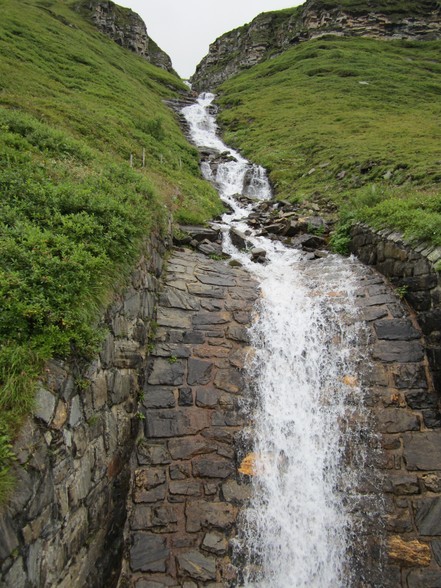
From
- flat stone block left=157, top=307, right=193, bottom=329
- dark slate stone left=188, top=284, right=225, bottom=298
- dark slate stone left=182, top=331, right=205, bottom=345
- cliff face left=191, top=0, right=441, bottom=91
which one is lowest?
dark slate stone left=182, top=331, right=205, bottom=345

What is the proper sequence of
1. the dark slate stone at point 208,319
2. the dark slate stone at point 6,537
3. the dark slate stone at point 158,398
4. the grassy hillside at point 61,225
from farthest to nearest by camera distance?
the dark slate stone at point 208,319 → the dark slate stone at point 158,398 → the grassy hillside at point 61,225 → the dark slate stone at point 6,537

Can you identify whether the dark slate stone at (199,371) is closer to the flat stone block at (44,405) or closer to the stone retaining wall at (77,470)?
the stone retaining wall at (77,470)

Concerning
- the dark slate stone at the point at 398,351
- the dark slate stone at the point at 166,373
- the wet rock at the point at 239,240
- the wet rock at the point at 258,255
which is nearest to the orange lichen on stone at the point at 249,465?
the dark slate stone at the point at 166,373

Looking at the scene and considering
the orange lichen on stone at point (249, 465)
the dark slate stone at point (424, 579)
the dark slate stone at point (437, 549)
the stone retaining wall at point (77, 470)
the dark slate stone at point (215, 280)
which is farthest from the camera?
the dark slate stone at point (215, 280)

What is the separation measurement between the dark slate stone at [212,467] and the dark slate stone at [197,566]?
49.3 inches

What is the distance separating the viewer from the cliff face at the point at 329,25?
6888cm

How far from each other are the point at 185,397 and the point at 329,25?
8701 cm

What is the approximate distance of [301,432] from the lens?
7.71m

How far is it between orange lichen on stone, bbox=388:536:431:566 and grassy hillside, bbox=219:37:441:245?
22.0 feet

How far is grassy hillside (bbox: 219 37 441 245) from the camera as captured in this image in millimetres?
14406

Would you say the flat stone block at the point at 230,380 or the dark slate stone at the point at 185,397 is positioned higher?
the flat stone block at the point at 230,380

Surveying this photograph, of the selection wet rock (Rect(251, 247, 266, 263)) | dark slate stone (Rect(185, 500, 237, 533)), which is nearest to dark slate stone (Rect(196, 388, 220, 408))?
dark slate stone (Rect(185, 500, 237, 533))

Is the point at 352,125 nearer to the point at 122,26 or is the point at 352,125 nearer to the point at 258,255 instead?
the point at 258,255

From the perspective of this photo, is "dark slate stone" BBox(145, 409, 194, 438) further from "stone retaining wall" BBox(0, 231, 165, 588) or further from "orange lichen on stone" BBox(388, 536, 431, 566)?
"orange lichen on stone" BBox(388, 536, 431, 566)
